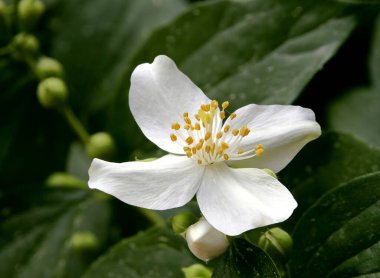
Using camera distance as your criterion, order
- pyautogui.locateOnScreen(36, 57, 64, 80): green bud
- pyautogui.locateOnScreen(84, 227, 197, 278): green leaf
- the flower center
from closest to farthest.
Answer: the flower center → pyautogui.locateOnScreen(84, 227, 197, 278): green leaf → pyautogui.locateOnScreen(36, 57, 64, 80): green bud

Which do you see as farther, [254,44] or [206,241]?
[254,44]

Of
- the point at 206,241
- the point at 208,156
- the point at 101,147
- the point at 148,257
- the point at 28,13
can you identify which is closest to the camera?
the point at 206,241

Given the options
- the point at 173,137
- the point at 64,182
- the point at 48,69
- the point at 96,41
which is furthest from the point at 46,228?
the point at 173,137

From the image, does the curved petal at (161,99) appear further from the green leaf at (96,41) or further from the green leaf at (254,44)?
the green leaf at (96,41)

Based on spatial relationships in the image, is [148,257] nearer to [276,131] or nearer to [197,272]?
[197,272]

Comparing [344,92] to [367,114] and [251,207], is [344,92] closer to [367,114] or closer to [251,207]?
[367,114]

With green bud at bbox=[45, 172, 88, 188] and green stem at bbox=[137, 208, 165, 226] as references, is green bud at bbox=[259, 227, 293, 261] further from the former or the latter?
green bud at bbox=[45, 172, 88, 188]

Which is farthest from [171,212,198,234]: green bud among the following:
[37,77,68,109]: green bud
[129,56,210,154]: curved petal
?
[37,77,68,109]: green bud
